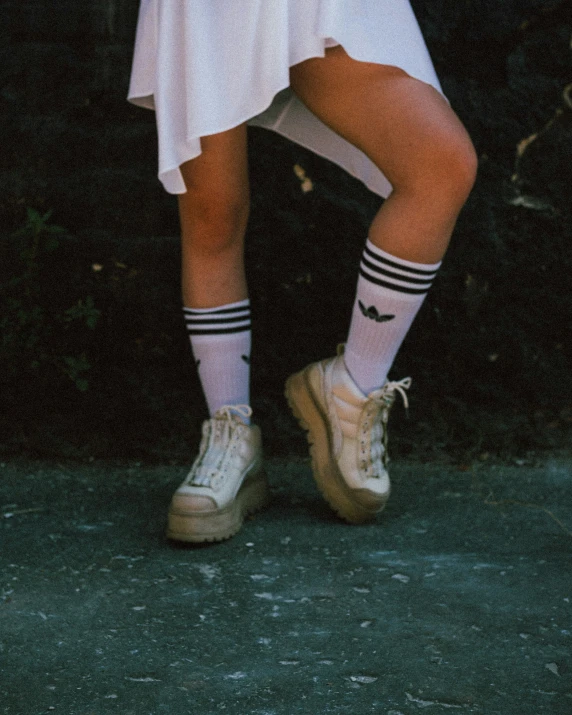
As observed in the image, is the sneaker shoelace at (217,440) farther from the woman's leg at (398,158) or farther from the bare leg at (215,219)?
the woman's leg at (398,158)

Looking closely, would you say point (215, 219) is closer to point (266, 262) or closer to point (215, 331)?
point (215, 331)

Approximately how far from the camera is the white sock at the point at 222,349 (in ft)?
5.23

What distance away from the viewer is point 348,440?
152 centimetres

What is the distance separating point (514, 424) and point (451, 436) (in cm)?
14

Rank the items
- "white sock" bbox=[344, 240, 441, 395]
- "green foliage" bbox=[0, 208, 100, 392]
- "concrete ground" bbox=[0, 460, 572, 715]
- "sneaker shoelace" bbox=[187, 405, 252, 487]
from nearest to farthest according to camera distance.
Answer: "concrete ground" bbox=[0, 460, 572, 715], "white sock" bbox=[344, 240, 441, 395], "sneaker shoelace" bbox=[187, 405, 252, 487], "green foliage" bbox=[0, 208, 100, 392]

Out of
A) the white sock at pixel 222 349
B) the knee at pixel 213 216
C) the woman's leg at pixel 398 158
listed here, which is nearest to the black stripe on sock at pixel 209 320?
the white sock at pixel 222 349

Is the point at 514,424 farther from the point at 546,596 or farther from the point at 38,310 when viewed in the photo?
the point at 38,310

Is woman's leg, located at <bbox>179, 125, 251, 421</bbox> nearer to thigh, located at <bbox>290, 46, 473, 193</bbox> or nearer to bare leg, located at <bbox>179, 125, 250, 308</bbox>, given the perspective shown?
bare leg, located at <bbox>179, 125, 250, 308</bbox>

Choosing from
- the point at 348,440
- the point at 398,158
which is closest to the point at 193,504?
the point at 348,440

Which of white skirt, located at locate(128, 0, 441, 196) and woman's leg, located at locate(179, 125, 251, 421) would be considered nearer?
white skirt, located at locate(128, 0, 441, 196)

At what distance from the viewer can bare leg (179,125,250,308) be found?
150 cm

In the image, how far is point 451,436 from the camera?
2.01m

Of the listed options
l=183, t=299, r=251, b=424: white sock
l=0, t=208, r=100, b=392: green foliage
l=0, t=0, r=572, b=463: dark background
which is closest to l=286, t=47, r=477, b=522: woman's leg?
l=183, t=299, r=251, b=424: white sock

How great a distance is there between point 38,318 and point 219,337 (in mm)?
564
